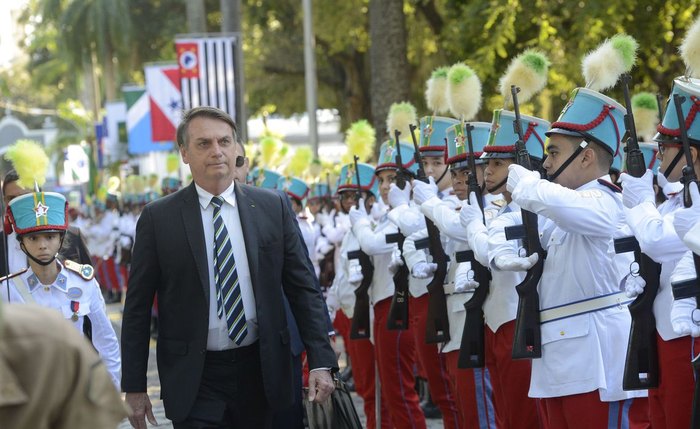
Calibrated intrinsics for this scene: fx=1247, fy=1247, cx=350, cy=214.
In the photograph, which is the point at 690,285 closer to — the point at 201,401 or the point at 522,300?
the point at 522,300

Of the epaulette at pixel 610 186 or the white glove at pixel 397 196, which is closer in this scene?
the epaulette at pixel 610 186

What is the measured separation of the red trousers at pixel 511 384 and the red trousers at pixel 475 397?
0.28m

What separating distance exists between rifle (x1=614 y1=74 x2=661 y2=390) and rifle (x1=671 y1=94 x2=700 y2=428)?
0.84 ft

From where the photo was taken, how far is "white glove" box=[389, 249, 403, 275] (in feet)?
27.6

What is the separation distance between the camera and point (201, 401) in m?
5.40

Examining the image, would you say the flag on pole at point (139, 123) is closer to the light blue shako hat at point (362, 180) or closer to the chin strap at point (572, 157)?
the light blue shako hat at point (362, 180)

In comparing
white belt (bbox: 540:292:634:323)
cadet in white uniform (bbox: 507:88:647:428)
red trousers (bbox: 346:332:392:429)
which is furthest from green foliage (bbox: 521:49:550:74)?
red trousers (bbox: 346:332:392:429)

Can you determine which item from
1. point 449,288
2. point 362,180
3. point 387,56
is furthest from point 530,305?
point 387,56

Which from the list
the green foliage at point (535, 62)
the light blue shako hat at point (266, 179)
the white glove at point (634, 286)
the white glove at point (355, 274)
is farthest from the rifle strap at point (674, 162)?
the light blue shako hat at point (266, 179)

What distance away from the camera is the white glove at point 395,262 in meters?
8.42

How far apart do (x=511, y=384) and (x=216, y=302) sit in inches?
71.5

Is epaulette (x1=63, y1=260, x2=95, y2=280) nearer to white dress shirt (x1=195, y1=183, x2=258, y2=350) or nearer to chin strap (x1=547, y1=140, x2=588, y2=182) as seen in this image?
white dress shirt (x1=195, y1=183, x2=258, y2=350)

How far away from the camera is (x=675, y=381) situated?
5.16 m

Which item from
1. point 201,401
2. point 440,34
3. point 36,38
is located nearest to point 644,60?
point 440,34
